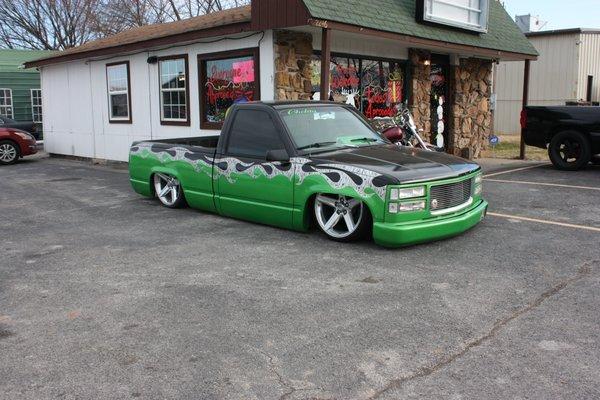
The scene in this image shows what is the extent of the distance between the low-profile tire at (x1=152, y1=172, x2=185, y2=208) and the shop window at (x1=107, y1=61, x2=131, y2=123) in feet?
21.0

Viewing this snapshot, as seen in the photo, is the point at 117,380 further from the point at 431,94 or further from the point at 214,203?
the point at 431,94

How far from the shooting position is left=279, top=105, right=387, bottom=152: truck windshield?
6871 millimetres

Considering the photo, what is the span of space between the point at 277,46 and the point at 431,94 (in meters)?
5.94

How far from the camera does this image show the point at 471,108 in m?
16.3

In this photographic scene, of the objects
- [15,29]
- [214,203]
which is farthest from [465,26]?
[15,29]

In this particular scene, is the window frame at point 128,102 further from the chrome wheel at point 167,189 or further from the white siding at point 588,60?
the white siding at point 588,60

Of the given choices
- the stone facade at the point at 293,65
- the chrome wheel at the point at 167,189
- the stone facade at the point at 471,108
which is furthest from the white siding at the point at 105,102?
the stone facade at the point at 471,108

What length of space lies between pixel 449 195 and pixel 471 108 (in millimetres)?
10901

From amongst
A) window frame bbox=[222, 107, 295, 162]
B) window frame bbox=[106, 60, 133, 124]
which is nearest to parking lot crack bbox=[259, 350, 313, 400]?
window frame bbox=[222, 107, 295, 162]

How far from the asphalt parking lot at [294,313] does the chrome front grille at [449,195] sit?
437 mm

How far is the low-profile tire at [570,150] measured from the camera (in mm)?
11625

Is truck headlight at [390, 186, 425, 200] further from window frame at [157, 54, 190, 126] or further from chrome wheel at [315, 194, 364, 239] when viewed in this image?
window frame at [157, 54, 190, 126]

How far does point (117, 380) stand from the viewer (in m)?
3.35

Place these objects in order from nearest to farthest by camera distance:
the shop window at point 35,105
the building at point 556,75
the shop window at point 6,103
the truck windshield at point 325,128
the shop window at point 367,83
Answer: the truck windshield at point 325,128 → the shop window at point 367,83 → the building at point 556,75 → the shop window at point 6,103 → the shop window at point 35,105
